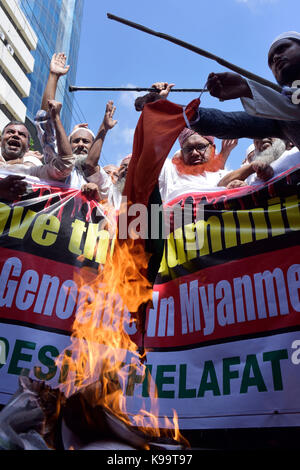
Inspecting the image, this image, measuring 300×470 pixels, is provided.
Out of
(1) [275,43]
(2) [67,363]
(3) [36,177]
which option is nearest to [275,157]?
(1) [275,43]

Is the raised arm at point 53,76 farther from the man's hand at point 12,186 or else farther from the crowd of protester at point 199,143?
the man's hand at point 12,186

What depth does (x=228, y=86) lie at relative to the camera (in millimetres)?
2605

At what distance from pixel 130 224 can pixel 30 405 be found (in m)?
1.24

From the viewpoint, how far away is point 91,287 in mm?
3297

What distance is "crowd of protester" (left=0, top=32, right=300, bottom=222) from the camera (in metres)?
2.60

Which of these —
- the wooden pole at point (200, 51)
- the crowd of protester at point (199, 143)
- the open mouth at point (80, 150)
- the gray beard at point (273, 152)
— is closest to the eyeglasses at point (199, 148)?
the crowd of protester at point (199, 143)

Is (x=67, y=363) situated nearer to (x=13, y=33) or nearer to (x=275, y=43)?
(x=275, y=43)

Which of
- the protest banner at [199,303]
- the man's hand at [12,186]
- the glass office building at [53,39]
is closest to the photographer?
the protest banner at [199,303]

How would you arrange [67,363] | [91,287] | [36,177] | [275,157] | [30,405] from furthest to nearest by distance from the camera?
1. [36,177]
2. [275,157]
3. [91,287]
4. [67,363]
5. [30,405]

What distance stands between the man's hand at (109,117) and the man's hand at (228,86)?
1.87 m

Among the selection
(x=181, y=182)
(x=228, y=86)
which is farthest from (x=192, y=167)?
(x=228, y=86)

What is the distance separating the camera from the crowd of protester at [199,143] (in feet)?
8.52

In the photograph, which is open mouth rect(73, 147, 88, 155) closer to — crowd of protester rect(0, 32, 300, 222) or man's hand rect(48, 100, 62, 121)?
crowd of protester rect(0, 32, 300, 222)

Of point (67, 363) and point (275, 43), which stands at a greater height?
point (275, 43)
